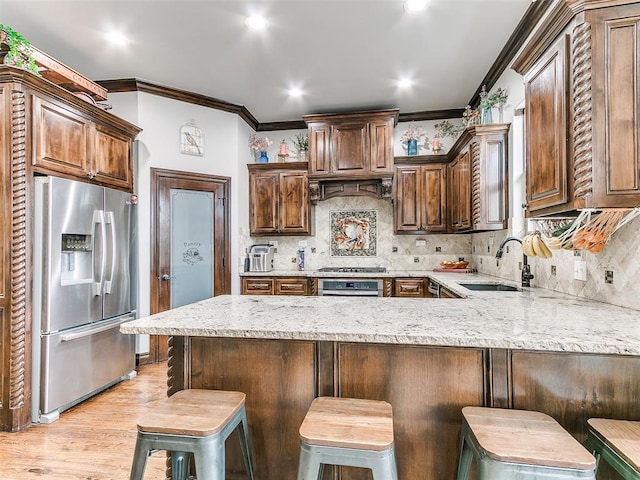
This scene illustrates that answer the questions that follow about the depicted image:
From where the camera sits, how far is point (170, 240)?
390cm

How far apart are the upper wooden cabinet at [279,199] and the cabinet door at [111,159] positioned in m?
1.61

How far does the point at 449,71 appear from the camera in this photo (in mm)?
3508

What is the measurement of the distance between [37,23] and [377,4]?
268cm

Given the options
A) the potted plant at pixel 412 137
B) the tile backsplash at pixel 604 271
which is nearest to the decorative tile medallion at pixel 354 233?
the potted plant at pixel 412 137

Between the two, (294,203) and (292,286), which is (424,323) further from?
(294,203)

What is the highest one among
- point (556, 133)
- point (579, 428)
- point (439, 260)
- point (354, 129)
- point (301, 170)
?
point (354, 129)

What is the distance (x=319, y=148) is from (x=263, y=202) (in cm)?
105

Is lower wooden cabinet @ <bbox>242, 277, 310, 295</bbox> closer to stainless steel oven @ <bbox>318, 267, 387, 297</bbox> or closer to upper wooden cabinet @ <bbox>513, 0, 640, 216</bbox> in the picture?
stainless steel oven @ <bbox>318, 267, 387, 297</bbox>

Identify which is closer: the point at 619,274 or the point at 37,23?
the point at 619,274

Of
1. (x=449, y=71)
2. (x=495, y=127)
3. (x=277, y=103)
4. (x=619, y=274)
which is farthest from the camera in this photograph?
(x=277, y=103)

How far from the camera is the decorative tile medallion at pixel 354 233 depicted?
15.8 feet

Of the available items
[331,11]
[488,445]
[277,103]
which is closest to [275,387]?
[488,445]

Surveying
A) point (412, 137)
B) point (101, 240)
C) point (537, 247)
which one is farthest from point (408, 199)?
point (101, 240)

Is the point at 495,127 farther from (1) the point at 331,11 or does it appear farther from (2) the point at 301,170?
(2) the point at 301,170
